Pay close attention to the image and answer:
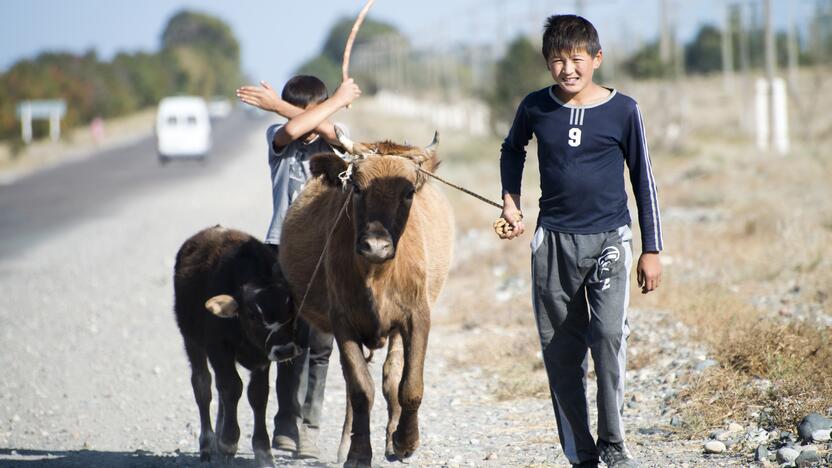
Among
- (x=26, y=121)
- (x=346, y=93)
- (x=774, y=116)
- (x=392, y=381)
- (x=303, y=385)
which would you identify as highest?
(x=26, y=121)

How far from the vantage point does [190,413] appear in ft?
28.5

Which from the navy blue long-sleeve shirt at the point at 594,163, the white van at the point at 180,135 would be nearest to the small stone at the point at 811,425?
the navy blue long-sleeve shirt at the point at 594,163

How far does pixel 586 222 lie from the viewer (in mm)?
5629

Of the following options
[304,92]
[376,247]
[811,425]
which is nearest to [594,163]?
[376,247]

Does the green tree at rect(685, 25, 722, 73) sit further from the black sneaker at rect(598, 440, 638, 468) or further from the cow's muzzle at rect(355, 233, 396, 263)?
the cow's muzzle at rect(355, 233, 396, 263)

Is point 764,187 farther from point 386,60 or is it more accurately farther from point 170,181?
point 386,60

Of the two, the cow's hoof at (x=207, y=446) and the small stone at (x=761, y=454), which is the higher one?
the small stone at (x=761, y=454)

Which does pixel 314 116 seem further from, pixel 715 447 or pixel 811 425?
pixel 811 425

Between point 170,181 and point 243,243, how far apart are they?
29.0 meters

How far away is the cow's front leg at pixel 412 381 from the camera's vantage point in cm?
635

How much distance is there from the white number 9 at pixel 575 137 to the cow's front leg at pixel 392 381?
1.89 metres

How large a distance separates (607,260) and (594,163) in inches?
18.8

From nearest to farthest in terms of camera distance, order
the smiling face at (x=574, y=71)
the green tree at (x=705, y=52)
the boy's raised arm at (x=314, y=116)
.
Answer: the smiling face at (x=574, y=71), the boy's raised arm at (x=314, y=116), the green tree at (x=705, y=52)

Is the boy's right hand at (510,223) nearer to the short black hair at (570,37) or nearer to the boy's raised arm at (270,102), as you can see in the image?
the short black hair at (570,37)
